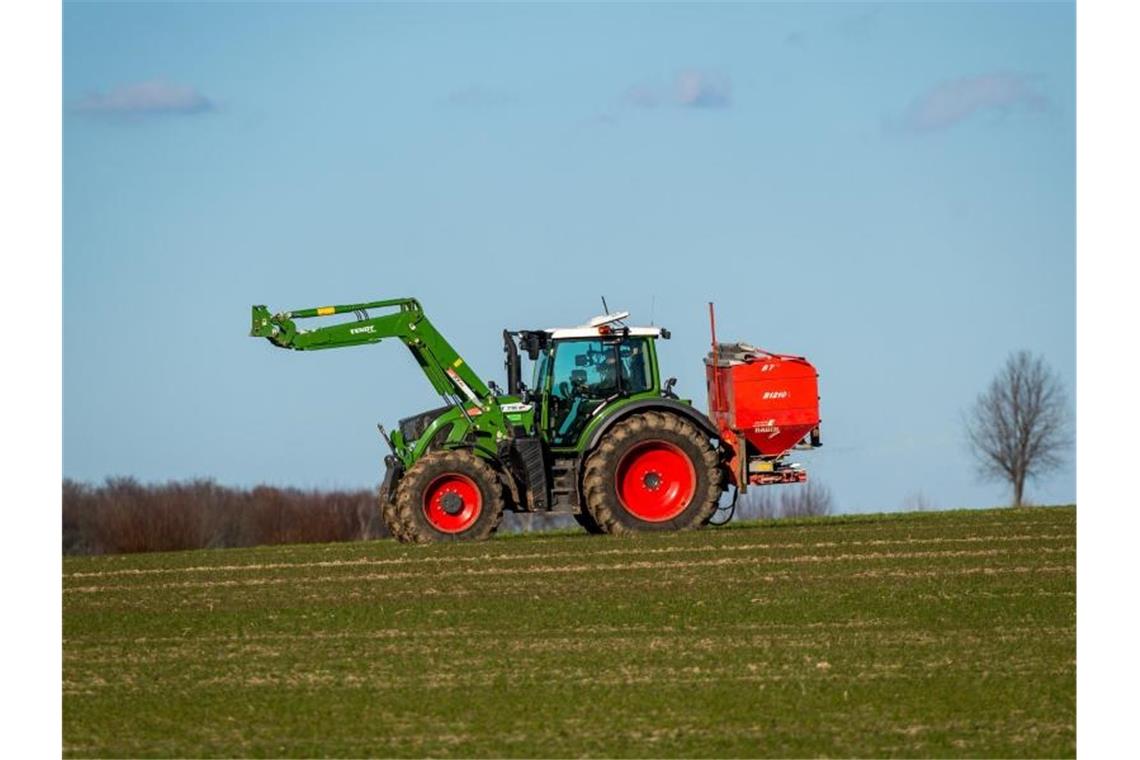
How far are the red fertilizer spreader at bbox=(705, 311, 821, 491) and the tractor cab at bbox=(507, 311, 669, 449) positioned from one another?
971 millimetres

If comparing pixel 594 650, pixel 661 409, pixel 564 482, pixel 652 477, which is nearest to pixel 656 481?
pixel 652 477

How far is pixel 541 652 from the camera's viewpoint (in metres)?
15.1

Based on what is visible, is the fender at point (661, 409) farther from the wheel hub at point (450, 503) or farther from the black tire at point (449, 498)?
the wheel hub at point (450, 503)

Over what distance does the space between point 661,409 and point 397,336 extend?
3372 millimetres

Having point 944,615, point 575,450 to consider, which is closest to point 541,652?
point 944,615

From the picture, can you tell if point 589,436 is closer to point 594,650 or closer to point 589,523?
point 589,523

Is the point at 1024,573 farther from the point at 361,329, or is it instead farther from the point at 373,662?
the point at 361,329

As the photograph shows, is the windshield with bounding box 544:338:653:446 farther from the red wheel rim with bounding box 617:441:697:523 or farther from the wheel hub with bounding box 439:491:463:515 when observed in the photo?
the wheel hub with bounding box 439:491:463:515

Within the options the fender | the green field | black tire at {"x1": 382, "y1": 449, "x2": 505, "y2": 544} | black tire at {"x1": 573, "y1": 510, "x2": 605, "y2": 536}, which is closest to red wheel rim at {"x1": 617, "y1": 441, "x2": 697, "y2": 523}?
the fender

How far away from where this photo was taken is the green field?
1214 centimetres

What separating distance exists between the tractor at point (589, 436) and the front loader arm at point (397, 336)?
0.02 meters

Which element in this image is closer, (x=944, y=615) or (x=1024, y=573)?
(x=944, y=615)

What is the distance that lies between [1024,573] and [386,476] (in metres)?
8.64

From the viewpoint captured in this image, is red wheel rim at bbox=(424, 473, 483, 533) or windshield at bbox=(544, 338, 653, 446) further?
windshield at bbox=(544, 338, 653, 446)
